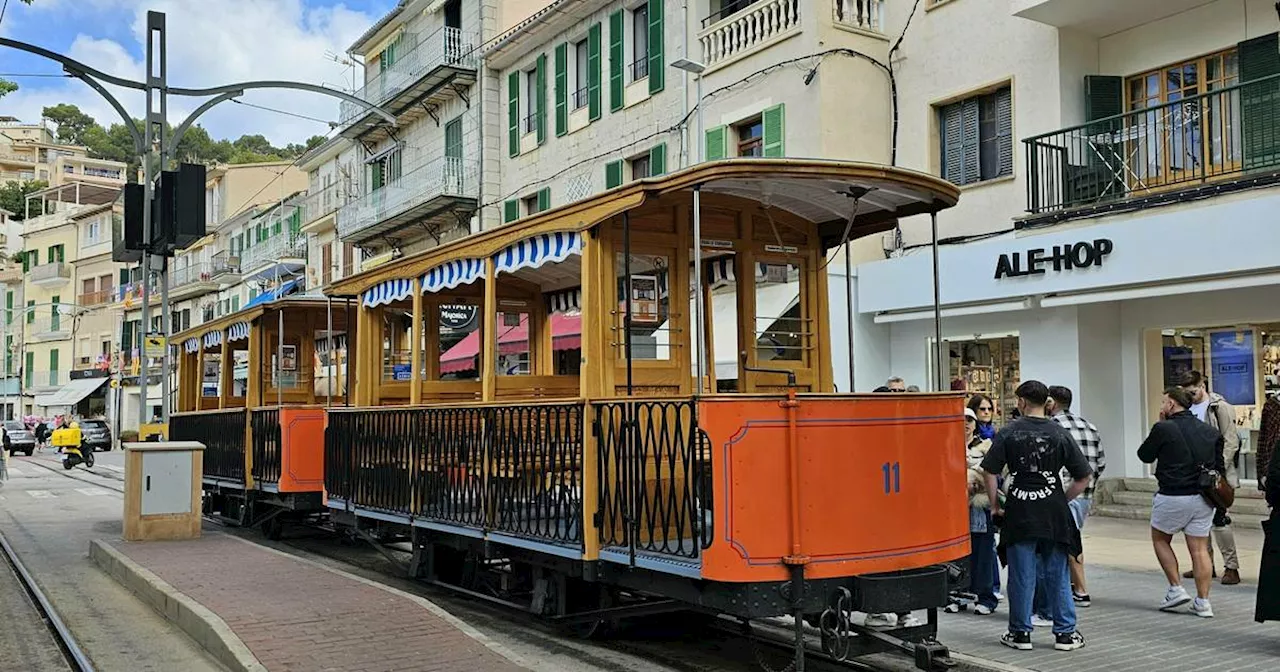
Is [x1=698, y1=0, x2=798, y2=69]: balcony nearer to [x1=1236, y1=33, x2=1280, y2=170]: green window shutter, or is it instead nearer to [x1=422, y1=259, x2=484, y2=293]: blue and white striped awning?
[x1=1236, y1=33, x2=1280, y2=170]: green window shutter

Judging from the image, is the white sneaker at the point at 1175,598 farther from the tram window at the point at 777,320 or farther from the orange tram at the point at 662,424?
the tram window at the point at 777,320

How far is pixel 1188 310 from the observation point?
14.4 metres

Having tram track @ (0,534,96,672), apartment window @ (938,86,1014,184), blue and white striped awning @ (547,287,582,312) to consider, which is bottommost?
tram track @ (0,534,96,672)

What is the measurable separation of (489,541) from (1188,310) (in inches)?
389

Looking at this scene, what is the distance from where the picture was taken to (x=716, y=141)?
1972cm

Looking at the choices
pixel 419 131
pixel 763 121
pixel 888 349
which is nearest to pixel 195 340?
pixel 763 121

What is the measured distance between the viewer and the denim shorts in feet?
27.8

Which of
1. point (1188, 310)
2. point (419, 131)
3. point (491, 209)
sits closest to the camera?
point (1188, 310)

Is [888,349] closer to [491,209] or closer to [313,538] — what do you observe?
[313,538]

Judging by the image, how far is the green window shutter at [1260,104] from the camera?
13062mm

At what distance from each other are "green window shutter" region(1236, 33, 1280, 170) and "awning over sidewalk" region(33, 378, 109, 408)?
62.8 meters

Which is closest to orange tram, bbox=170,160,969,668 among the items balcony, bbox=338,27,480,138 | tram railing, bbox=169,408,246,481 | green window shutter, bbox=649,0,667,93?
tram railing, bbox=169,408,246,481

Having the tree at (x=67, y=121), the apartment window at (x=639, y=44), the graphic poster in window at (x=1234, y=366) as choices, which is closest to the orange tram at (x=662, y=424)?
the graphic poster in window at (x=1234, y=366)

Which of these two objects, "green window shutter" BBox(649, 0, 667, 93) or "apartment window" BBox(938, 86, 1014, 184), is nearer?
"apartment window" BBox(938, 86, 1014, 184)
